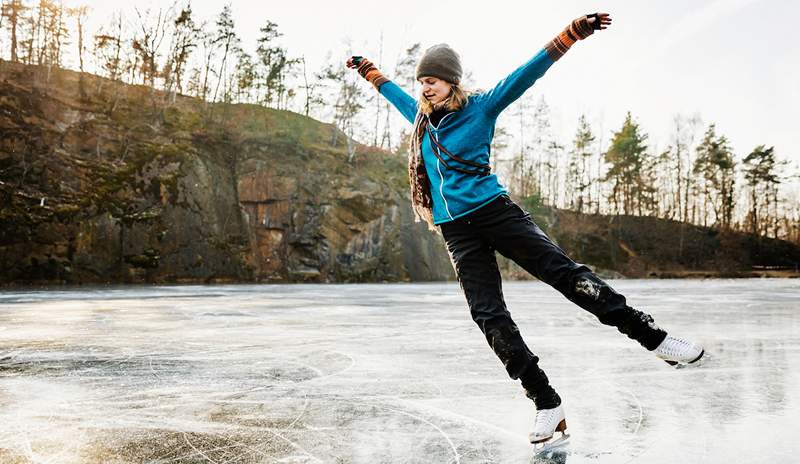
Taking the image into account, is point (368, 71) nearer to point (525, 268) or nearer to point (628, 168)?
point (525, 268)

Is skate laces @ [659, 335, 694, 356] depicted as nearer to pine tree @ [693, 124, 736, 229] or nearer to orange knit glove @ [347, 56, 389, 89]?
orange knit glove @ [347, 56, 389, 89]

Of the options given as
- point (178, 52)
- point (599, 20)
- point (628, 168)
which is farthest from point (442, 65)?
point (628, 168)

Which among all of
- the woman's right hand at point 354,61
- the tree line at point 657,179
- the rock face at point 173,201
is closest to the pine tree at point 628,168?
the tree line at point 657,179

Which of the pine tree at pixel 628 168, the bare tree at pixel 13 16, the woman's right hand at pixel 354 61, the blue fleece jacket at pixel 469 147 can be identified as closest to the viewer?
the blue fleece jacket at pixel 469 147

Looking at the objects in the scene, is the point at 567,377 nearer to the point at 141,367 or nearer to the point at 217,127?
the point at 141,367

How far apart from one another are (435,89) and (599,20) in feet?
2.29

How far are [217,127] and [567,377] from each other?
26.5 m

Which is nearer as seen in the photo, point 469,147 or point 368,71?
point 469,147

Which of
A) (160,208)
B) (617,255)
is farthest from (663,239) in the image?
(160,208)

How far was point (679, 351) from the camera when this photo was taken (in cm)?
204

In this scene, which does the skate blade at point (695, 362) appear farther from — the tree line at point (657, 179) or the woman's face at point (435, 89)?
the tree line at point (657, 179)

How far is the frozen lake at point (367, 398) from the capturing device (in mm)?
1887

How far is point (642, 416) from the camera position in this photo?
2352 mm

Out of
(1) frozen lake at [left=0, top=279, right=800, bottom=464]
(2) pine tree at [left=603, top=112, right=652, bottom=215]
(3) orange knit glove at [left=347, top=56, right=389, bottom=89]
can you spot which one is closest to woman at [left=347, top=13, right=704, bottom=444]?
(1) frozen lake at [left=0, top=279, right=800, bottom=464]
